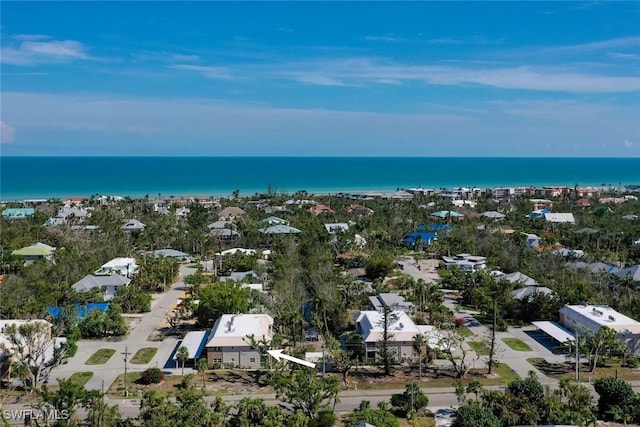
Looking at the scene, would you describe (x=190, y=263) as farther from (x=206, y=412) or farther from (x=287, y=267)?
(x=206, y=412)

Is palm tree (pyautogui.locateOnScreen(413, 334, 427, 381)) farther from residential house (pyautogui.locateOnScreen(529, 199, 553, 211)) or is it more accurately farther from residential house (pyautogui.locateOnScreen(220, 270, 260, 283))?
residential house (pyautogui.locateOnScreen(529, 199, 553, 211))

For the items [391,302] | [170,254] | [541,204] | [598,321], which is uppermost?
[541,204]

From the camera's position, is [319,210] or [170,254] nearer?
[170,254]

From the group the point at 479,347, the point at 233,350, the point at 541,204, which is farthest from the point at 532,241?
the point at 233,350

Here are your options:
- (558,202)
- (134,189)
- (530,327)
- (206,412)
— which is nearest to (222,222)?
(530,327)

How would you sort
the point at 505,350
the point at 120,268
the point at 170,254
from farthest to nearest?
the point at 170,254 → the point at 120,268 → the point at 505,350

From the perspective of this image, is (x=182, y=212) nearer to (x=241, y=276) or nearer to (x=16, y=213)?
(x=16, y=213)

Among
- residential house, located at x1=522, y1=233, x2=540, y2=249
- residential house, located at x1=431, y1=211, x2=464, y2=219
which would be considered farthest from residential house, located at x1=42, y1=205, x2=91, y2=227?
residential house, located at x1=522, y1=233, x2=540, y2=249
